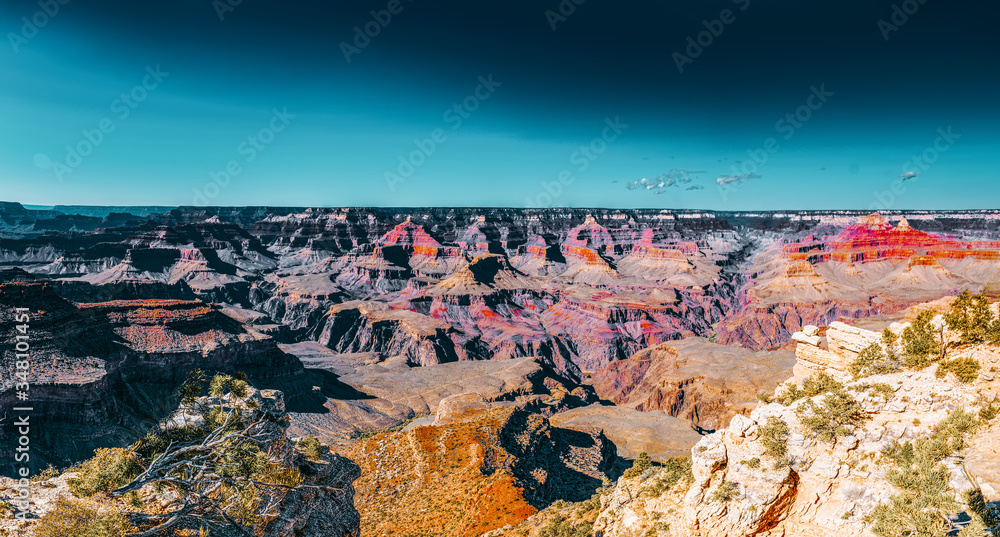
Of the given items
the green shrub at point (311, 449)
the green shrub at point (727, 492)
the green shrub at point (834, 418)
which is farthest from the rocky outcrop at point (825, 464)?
the green shrub at point (311, 449)

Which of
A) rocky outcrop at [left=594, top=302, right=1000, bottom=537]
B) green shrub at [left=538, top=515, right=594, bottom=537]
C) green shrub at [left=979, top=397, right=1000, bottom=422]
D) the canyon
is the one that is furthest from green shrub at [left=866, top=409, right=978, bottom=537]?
green shrub at [left=538, top=515, right=594, bottom=537]

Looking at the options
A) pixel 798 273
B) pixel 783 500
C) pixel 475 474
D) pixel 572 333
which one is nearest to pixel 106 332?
pixel 475 474

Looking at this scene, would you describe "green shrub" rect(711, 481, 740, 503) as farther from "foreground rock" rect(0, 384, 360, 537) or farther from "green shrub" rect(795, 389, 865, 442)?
"foreground rock" rect(0, 384, 360, 537)

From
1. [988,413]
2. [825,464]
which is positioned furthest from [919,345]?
[825,464]

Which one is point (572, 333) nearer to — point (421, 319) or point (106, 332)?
point (421, 319)

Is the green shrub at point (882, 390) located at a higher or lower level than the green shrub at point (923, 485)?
higher

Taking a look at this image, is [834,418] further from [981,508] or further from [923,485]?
[981,508]

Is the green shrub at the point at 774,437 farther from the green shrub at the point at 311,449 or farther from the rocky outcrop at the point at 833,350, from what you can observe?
the green shrub at the point at 311,449
